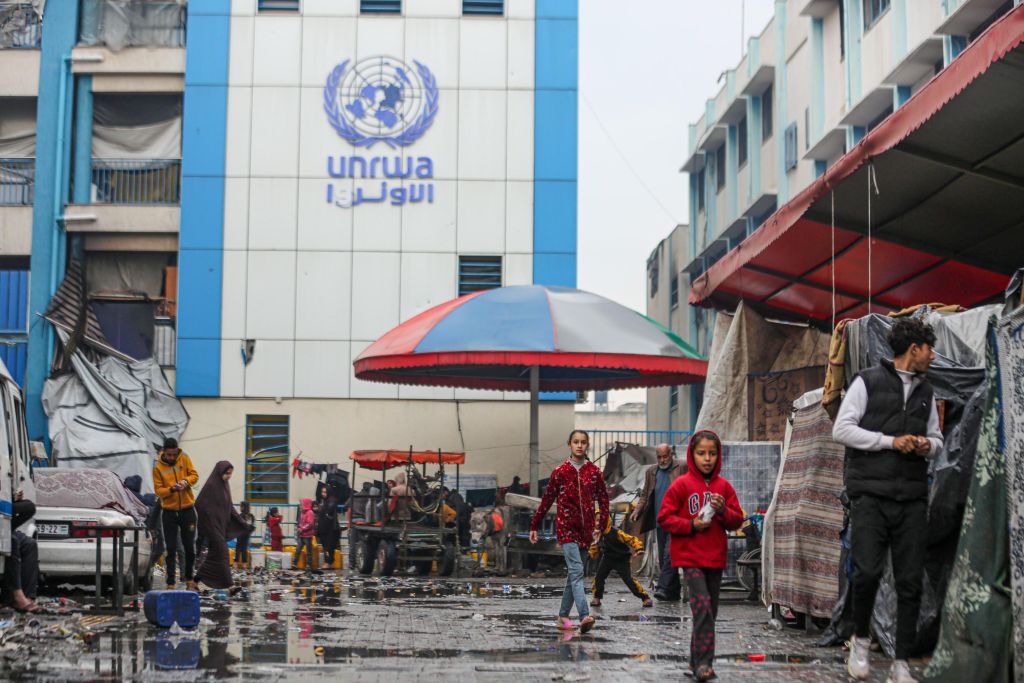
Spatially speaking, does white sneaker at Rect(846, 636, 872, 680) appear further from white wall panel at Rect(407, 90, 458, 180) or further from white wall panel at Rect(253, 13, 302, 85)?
white wall panel at Rect(253, 13, 302, 85)

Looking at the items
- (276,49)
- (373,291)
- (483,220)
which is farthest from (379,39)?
(373,291)

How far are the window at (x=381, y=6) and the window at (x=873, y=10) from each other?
10.7 meters

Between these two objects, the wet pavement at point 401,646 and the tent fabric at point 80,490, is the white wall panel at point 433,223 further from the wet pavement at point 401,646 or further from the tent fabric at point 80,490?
the wet pavement at point 401,646

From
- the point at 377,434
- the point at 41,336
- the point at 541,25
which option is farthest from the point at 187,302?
the point at 541,25

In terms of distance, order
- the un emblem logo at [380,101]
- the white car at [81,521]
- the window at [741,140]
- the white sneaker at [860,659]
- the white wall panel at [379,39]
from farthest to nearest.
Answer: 1. the window at [741,140]
2. the white wall panel at [379,39]
3. the un emblem logo at [380,101]
4. the white car at [81,521]
5. the white sneaker at [860,659]

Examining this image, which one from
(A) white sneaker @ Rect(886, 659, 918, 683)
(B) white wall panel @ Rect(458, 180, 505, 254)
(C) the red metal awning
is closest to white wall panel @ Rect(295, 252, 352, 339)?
(B) white wall panel @ Rect(458, 180, 505, 254)

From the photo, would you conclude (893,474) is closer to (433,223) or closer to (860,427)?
(860,427)

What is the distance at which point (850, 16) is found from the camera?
89.3ft

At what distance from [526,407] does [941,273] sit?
15972 mm

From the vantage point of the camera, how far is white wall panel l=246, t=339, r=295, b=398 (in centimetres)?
3098

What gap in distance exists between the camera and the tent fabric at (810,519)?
10.5 m

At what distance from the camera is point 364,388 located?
102ft

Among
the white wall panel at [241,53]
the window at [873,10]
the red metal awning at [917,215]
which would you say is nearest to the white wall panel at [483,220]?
the white wall panel at [241,53]

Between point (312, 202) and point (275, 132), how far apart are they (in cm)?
184
